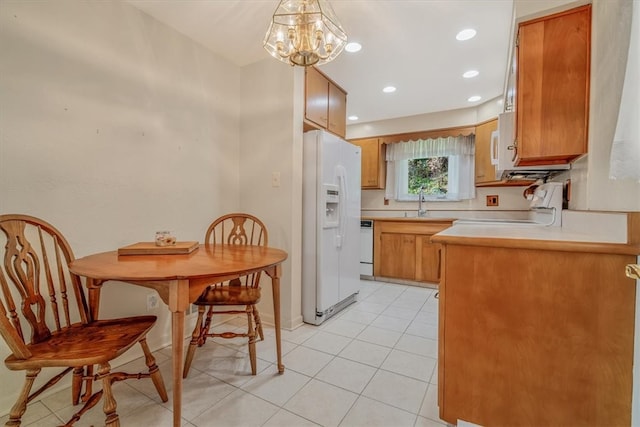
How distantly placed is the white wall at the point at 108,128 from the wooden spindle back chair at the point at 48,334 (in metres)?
0.25

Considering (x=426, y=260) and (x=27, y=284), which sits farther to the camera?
(x=426, y=260)

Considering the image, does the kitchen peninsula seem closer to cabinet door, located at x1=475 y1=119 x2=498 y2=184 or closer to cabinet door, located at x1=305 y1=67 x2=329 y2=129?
cabinet door, located at x1=305 y1=67 x2=329 y2=129

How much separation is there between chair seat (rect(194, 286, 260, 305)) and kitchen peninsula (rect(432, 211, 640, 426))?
1081mm

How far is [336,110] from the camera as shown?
302cm

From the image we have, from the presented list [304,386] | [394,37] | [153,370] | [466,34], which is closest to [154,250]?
[153,370]

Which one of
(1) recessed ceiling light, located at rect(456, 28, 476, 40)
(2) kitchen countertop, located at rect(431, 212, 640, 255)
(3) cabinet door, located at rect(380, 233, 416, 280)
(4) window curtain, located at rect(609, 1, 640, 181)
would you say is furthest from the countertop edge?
(3) cabinet door, located at rect(380, 233, 416, 280)

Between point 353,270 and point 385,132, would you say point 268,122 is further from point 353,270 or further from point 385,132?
point 385,132

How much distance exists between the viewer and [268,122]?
2.50 metres

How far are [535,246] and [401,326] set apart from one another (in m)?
1.62

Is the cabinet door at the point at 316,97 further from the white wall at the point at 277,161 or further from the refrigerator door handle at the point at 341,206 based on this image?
the refrigerator door handle at the point at 341,206

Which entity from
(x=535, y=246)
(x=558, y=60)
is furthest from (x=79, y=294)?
(x=558, y=60)

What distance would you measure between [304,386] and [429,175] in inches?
138

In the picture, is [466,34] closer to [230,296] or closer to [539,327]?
[539,327]

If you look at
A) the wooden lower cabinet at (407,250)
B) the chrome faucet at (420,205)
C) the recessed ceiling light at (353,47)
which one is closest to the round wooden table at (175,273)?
the recessed ceiling light at (353,47)
